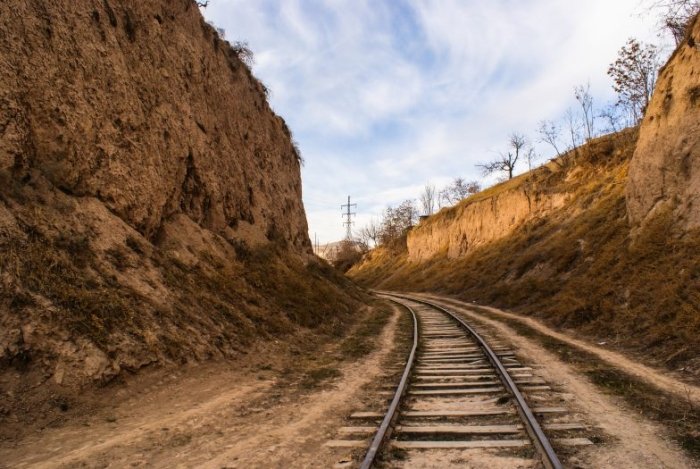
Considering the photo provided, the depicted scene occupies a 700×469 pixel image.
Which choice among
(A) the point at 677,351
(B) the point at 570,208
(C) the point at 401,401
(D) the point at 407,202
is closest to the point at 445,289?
(B) the point at 570,208

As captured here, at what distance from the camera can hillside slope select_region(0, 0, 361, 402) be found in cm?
795

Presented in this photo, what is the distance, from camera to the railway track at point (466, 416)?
5.19m

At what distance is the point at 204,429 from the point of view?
6363 mm

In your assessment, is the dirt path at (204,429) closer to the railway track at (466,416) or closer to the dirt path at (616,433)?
the railway track at (466,416)

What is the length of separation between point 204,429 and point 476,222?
45053 millimetres

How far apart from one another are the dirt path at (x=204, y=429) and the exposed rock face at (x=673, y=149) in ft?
46.7

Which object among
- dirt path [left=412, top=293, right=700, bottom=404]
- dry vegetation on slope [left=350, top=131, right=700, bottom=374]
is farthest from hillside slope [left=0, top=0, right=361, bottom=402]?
dry vegetation on slope [left=350, top=131, right=700, bottom=374]

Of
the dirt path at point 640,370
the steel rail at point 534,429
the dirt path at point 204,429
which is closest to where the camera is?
the steel rail at point 534,429

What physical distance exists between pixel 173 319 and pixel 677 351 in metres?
11.0

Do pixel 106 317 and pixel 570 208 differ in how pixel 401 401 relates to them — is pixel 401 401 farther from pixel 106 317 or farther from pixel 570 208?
pixel 570 208

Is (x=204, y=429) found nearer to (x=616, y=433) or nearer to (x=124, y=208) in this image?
(x=616, y=433)

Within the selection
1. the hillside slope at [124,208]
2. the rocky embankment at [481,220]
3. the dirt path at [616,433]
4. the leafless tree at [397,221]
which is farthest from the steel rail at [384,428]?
the leafless tree at [397,221]

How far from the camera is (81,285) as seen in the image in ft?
28.9

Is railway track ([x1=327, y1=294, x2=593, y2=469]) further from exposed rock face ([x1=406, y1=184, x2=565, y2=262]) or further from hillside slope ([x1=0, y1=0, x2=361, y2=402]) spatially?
exposed rock face ([x1=406, y1=184, x2=565, y2=262])
